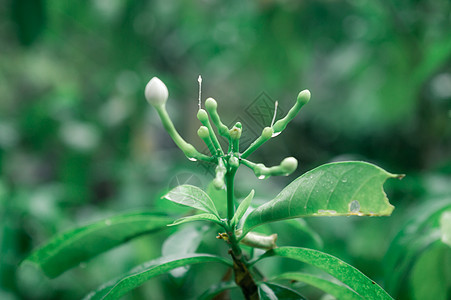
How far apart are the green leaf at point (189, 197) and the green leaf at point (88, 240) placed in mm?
146

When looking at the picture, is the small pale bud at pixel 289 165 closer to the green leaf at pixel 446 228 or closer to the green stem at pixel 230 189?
the green stem at pixel 230 189

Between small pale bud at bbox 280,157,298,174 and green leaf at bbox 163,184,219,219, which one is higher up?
green leaf at bbox 163,184,219,219

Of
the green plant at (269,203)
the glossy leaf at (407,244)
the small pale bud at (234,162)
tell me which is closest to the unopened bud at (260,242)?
the green plant at (269,203)

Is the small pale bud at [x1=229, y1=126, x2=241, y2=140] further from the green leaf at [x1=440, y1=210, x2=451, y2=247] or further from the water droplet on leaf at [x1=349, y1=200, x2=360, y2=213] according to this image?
the green leaf at [x1=440, y1=210, x2=451, y2=247]

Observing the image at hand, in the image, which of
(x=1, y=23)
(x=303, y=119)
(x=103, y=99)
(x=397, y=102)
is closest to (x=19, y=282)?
(x=103, y=99)

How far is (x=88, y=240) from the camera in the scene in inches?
19.5

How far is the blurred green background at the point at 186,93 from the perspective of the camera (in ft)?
3.39

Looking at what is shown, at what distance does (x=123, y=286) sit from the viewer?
1.28ft

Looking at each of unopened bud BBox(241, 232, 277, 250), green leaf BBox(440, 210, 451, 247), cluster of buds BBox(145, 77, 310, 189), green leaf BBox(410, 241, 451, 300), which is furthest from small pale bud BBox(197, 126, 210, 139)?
green leaf BBox(410, 241, 451, 300)

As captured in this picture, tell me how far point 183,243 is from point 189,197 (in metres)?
0.15

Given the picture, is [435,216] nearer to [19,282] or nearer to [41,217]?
[41,217]

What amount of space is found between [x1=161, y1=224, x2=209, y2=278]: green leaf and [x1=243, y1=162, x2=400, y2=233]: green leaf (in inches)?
5.9

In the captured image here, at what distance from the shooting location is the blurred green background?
1.03 m

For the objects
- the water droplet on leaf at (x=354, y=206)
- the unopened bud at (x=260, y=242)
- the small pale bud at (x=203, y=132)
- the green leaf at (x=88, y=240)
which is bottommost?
the water droplet on leaf at (x=354, y=206)
